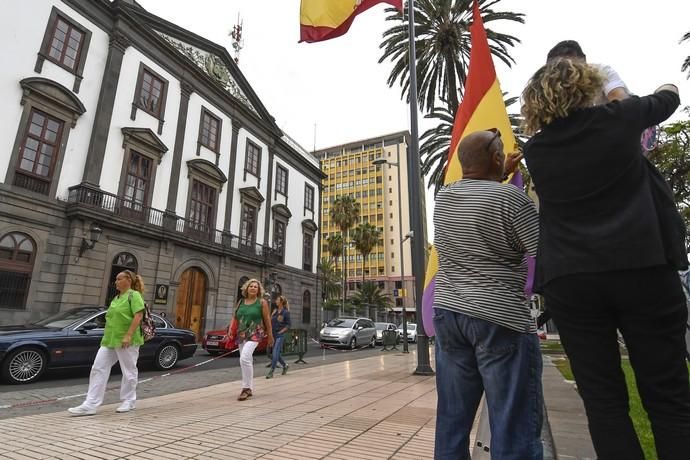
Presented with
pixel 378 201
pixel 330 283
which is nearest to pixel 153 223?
pixel 330 283

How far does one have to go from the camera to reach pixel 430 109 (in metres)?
18.8

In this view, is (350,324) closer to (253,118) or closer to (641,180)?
(253,118)

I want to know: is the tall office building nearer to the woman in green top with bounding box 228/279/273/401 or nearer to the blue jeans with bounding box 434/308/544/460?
the woman in green top with bounding box 228/279/273/401

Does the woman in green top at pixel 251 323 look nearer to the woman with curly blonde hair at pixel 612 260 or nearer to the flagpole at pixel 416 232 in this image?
the flagpole at pixel 416 232

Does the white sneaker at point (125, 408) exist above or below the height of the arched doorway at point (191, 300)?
below

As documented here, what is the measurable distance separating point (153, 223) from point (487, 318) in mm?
21067

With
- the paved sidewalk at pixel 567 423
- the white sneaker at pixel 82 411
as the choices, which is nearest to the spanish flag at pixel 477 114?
the paved sidewalk at pixel 567 423

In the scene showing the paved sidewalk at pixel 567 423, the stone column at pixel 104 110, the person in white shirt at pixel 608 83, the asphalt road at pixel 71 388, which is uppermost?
the stone column at pixel 104 110

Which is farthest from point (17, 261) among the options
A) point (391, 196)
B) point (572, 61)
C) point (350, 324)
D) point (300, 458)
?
point (391, 196)

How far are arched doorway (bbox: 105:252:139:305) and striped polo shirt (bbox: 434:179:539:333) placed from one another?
19005mm

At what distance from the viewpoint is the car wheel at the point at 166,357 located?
1052 cm

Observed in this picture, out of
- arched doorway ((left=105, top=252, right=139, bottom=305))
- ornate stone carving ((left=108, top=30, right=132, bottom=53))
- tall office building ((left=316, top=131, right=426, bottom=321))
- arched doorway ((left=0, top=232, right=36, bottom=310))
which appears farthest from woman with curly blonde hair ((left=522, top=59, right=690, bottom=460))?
tall office building ((left=316, top=131, right=426, bottom=321))

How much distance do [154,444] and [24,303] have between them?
1540 centimetres

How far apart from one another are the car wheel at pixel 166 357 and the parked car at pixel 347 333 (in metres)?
9.89
